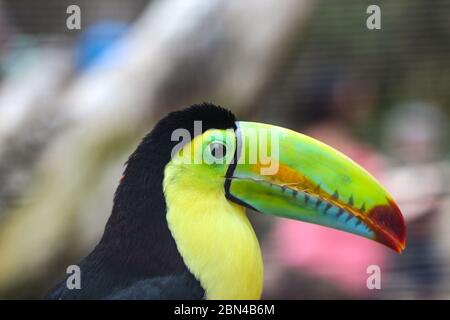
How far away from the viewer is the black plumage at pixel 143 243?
4.92 ft

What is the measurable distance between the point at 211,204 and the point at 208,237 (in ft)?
0.19

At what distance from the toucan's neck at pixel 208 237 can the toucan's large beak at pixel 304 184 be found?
5 centimetres

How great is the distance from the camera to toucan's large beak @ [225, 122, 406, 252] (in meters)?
1.55

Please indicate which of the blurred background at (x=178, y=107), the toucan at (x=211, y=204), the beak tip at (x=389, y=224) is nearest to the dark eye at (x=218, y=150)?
the toucan at (x=211, y=204)

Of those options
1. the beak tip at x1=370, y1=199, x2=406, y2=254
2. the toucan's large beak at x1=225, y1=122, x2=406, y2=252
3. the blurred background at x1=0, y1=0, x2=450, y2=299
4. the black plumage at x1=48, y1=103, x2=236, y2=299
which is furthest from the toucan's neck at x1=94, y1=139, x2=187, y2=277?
the blurred background at x1=0, y1=0, x2=450, y2=299

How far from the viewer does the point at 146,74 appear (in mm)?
2197

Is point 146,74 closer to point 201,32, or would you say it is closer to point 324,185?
point 201,32

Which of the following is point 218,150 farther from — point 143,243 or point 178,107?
point 178,107

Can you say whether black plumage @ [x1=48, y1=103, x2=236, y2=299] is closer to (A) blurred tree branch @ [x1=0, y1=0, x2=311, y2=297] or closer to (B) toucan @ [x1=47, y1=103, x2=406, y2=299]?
(B) toucan @ [x1=47, y1=103, x2=406, y2=299]

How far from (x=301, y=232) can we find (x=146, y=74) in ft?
1.78

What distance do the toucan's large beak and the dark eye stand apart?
0.02m

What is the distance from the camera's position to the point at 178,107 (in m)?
2.19

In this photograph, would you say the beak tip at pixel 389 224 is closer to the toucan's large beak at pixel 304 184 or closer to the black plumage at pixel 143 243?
the toucan's large beak at pixel 304 184

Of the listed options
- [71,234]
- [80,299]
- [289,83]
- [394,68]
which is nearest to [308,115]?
[289,83]
